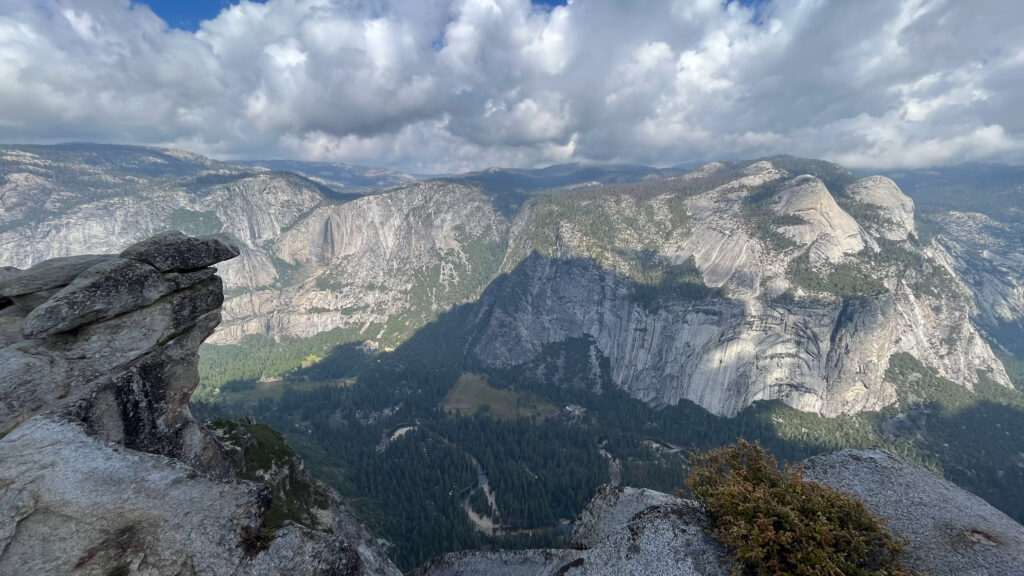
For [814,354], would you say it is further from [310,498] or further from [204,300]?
[204,300]

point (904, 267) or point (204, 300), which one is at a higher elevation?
point (204, 300)

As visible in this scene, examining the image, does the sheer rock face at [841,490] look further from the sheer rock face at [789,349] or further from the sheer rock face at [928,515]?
the sheer rock face at [789,349]

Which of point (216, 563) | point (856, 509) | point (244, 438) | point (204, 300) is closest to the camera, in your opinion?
point (216, 563)

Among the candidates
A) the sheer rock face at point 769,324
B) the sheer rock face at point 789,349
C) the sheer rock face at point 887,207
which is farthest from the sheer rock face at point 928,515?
the sheer rock face at point 887,207

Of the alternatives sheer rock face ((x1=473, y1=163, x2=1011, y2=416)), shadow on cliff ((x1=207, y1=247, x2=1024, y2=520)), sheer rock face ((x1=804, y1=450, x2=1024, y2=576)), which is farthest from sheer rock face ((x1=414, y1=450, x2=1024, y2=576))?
sheer rock face ((x1=473, y1=163, x2=1011, y2=416))

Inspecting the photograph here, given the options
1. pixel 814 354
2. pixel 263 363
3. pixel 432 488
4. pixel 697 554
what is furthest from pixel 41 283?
pixel 263 363

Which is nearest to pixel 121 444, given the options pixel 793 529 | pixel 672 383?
pixel 793 529
